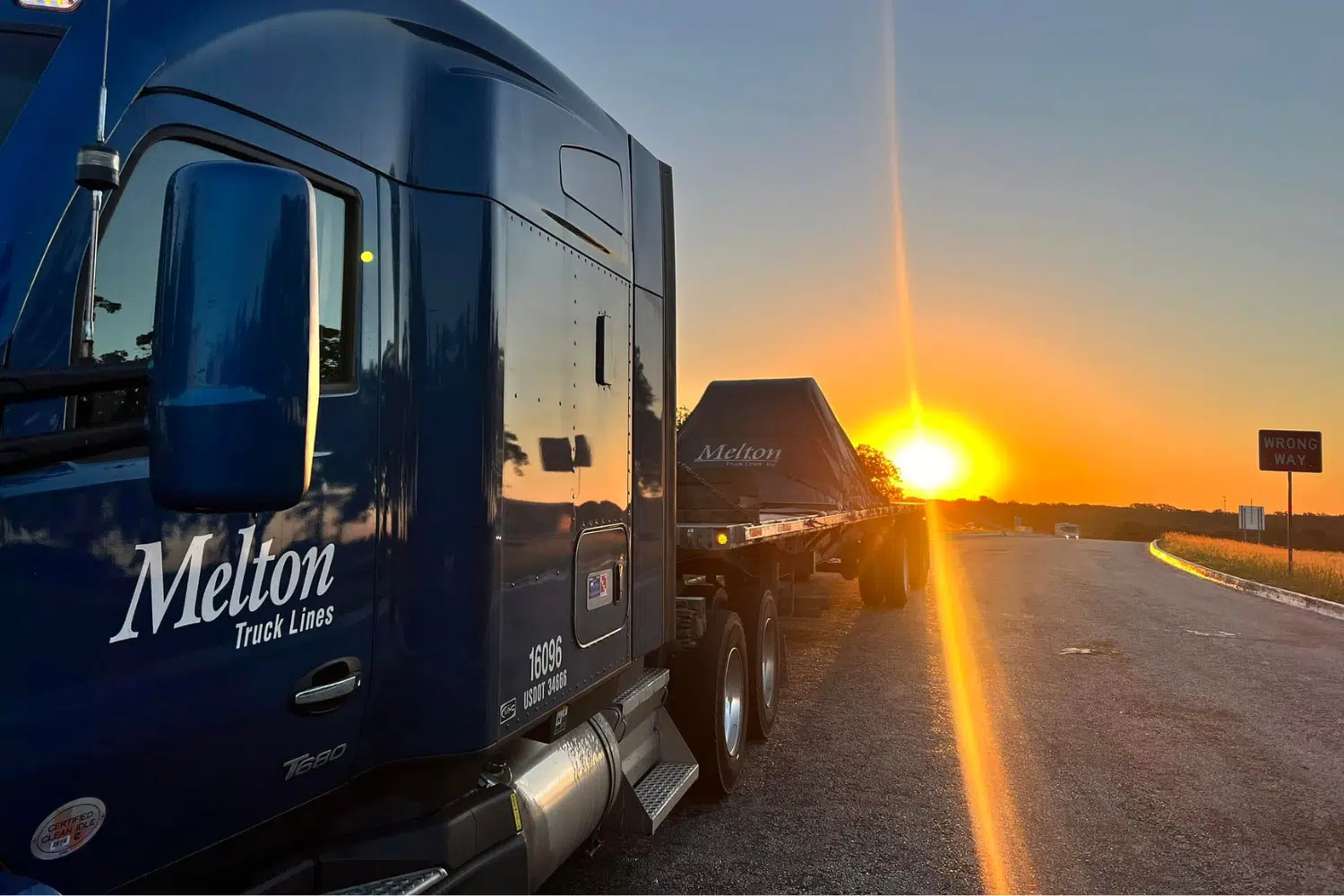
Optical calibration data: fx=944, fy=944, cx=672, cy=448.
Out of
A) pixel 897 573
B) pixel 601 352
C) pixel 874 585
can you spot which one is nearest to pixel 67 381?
pixel 601 352

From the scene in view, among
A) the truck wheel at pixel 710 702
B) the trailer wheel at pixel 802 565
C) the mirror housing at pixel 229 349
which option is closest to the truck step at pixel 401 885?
the mirror housing at pixel 229 349

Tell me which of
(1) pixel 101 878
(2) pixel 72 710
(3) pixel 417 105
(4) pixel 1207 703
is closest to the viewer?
(2) pixel 72 710

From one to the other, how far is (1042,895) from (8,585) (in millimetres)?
4157

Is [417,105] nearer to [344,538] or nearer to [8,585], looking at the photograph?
[344,538]

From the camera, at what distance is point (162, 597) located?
191cm

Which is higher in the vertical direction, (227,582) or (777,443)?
(777,443)

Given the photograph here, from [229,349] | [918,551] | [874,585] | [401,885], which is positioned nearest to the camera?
[229,349]

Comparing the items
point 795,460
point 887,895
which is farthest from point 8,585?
point 795,460

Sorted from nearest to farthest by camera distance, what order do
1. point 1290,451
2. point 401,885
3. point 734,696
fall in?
point 401,885
point 734,696
point 1290,451

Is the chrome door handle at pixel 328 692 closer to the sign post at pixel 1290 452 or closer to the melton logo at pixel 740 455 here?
the melton logo at pixel 740 455

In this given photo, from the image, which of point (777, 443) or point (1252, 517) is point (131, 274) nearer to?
point (777, 443)

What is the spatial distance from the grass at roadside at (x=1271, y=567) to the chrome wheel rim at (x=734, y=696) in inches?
537

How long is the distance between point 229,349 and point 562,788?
2.34 m

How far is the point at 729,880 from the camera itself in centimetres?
430
